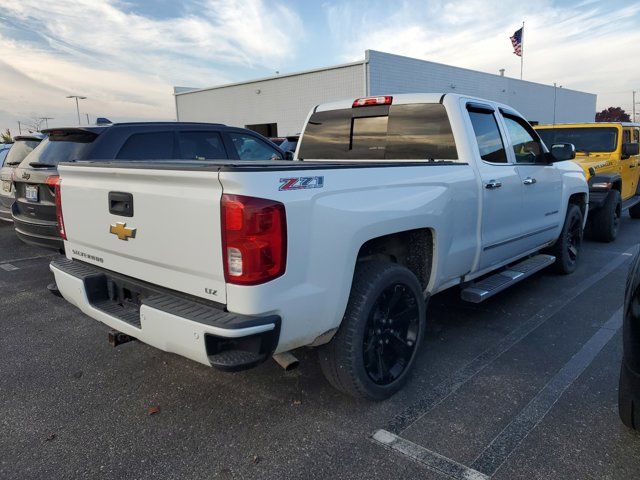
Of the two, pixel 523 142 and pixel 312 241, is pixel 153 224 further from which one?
pixel 523 142

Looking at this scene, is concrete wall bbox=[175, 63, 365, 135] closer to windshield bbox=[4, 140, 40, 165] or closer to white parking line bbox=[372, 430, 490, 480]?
windshield bbox=[4, 140, 40, 165]

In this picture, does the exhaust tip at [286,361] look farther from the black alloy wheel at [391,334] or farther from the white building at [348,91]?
the white building at [348,91]

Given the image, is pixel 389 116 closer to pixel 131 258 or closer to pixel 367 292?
pixel 367 292

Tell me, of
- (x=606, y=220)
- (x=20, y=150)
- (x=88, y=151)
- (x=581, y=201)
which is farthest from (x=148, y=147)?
(x=606, y=220)

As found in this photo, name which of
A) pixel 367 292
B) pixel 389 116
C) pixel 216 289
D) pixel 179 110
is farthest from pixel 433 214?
pixel 179 110

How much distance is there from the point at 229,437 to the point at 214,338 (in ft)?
2.69

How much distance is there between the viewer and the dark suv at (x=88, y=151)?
5363 mm

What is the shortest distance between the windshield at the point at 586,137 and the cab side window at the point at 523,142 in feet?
13.1

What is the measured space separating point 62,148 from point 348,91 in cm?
1968

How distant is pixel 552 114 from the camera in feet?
123

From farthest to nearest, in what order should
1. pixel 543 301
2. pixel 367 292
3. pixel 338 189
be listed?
pixel 543 301
pixel 367 292
pixel 338 189

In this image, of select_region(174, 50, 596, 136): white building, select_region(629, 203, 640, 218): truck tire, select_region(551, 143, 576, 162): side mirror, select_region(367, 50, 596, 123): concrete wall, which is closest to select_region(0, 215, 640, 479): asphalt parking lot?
select_region(551, 143, 576, 162): side mirror

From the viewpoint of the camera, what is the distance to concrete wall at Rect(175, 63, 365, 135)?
24.1 meters

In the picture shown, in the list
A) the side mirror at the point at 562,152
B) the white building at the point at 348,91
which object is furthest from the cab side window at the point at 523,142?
the white building at the point at 348,91
